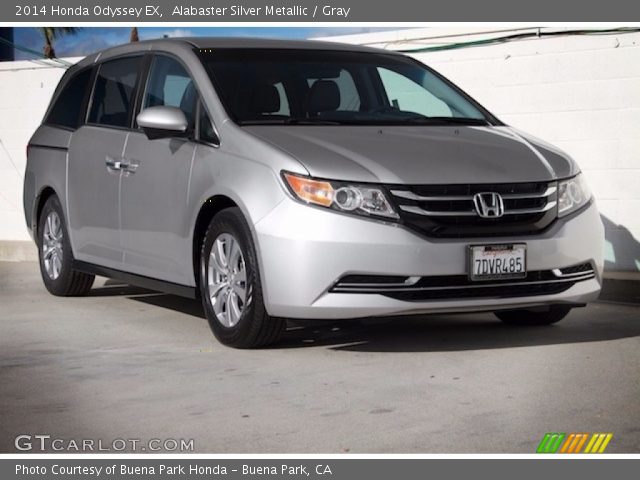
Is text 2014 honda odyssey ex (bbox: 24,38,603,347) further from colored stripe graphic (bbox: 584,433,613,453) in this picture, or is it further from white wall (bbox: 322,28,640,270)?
white wall (bbox: 322,28,640,270)

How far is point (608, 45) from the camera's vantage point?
11.2 metres

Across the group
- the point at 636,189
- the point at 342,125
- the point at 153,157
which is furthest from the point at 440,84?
the point at 636,189

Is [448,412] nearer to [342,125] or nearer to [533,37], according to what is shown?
[342,125]

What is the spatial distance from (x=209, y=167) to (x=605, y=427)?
306 cm

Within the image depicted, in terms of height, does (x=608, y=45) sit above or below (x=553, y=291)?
above

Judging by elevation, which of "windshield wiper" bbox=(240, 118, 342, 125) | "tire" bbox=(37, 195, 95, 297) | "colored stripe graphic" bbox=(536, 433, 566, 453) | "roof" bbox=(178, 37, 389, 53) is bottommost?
"tire" bbox=(37, 195, 95, 297)

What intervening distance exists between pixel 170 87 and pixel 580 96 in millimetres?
4161

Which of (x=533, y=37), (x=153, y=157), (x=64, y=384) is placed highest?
(x=533, y=37)

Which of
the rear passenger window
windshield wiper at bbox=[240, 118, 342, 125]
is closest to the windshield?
windshield wiper at bbox=[240, 118, 342, 125]

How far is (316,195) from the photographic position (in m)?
7.15

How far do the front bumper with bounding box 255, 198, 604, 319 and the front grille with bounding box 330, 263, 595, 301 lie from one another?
1.2 inches

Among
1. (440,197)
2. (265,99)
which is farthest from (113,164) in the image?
(440,197)

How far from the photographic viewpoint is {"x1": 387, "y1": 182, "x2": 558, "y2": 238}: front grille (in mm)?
7199

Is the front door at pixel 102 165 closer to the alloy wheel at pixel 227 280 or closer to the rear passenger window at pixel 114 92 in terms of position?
the rear passenger window at pixel 114 92
